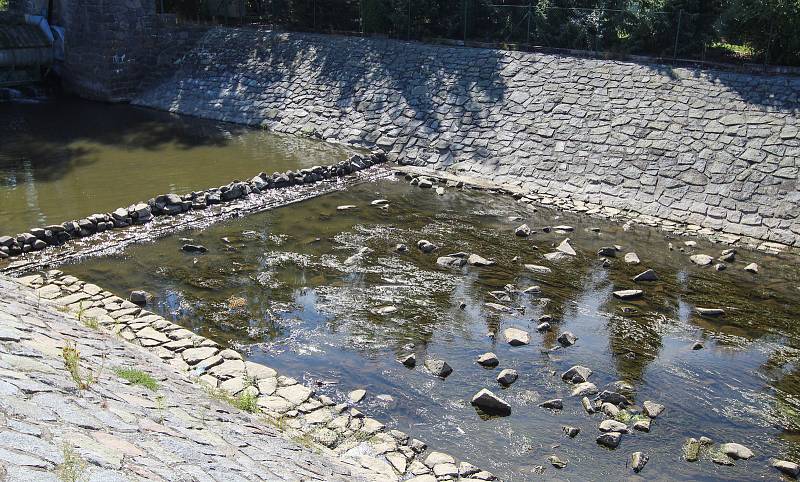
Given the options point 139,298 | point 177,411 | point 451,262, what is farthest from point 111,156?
point 177,411

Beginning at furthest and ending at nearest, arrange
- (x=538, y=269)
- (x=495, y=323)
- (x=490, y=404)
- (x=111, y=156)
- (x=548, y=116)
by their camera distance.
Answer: (x=111, y=156) < (x=548, y=116) < (x=538, y=269) < (x=495, y=323) < (x=490, y=404)

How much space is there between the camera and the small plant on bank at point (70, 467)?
4465mm

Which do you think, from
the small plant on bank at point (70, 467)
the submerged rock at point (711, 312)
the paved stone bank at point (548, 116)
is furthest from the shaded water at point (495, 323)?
the small plant on bank at point (70, 467)

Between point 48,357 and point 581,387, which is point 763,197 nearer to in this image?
point 581,387

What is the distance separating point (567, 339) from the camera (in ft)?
35.8

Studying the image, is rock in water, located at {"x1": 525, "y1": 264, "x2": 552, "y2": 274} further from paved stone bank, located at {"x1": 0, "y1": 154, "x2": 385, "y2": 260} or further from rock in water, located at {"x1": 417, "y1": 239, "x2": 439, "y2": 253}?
paved stone bank, located at {"x1": 0, "y1": 154, "x2": 385, "y2": 260}

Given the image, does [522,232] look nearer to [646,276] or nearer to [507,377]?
[646,276]

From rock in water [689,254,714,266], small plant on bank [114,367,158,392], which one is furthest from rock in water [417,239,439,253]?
small plant on bank [114,367,158,392]

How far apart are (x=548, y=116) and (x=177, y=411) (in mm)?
15108

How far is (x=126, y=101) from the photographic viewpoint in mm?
27969

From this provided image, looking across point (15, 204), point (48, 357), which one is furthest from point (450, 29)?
point (48, 357)

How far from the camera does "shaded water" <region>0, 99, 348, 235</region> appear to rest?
1681 cm

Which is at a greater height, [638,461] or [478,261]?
[478,261]

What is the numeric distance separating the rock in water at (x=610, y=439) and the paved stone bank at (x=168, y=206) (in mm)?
10431
